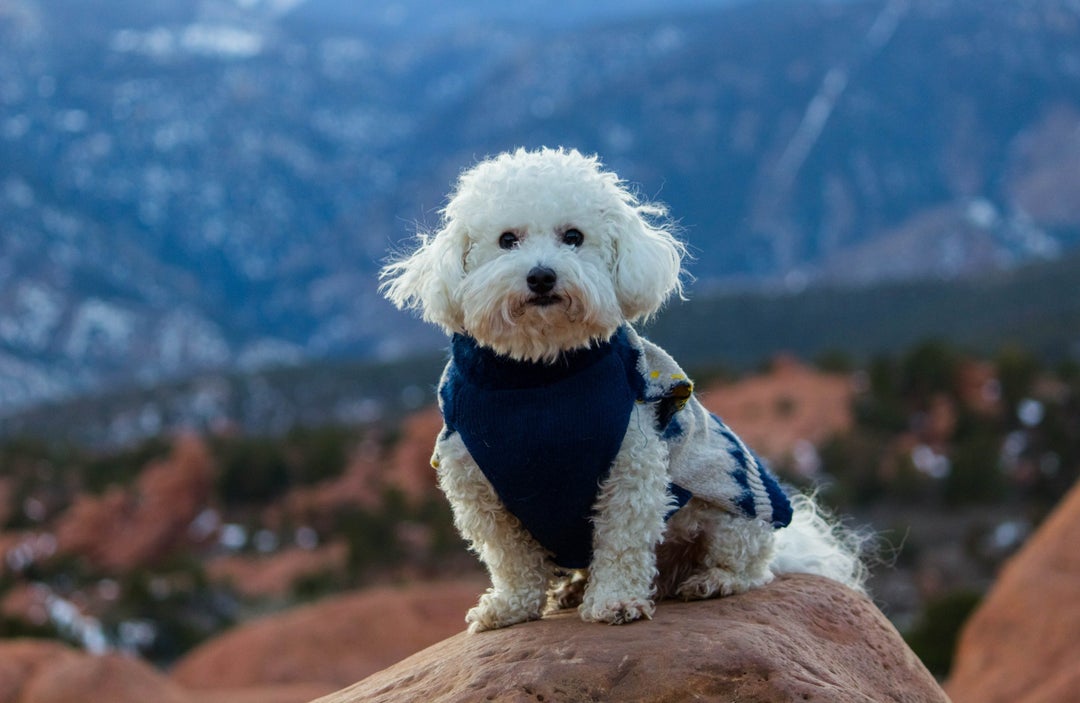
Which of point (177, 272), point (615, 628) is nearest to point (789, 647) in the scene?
point (615, 628)

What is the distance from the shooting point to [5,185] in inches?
6816

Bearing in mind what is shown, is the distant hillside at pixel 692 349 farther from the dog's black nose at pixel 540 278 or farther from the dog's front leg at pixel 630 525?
the dog's black nose at pixel 540 278

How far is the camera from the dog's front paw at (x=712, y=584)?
6742 millimetres

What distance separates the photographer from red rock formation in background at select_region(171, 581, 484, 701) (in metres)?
19.7

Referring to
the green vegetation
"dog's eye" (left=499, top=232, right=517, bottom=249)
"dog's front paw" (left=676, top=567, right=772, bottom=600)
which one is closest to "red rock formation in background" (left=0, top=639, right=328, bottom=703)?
"dog's front paw" (left=676, top=567, right=772, bottom=600)

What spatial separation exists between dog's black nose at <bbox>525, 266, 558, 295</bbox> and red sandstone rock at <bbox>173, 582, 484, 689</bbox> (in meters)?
14.3

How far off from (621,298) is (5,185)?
181890 mm

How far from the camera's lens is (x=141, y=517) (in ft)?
143

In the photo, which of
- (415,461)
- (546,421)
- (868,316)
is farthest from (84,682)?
(868,316)

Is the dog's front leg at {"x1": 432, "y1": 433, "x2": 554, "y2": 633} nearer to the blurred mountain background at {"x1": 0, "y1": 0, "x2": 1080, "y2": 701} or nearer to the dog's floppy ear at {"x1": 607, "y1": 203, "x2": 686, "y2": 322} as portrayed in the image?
the dog's floppy ear at {"x1": 607, "y1": 203, "x2": 686, "y2": 322}

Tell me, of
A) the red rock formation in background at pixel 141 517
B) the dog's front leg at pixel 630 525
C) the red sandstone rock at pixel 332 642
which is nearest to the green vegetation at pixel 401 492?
the red rock formation in background at pixel 141 517

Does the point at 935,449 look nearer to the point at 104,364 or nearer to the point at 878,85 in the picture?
the point at 104,364

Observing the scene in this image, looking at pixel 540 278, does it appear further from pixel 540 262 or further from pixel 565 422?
pixel 565 422

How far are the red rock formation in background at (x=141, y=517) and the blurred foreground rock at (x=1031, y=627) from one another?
1249 inches
